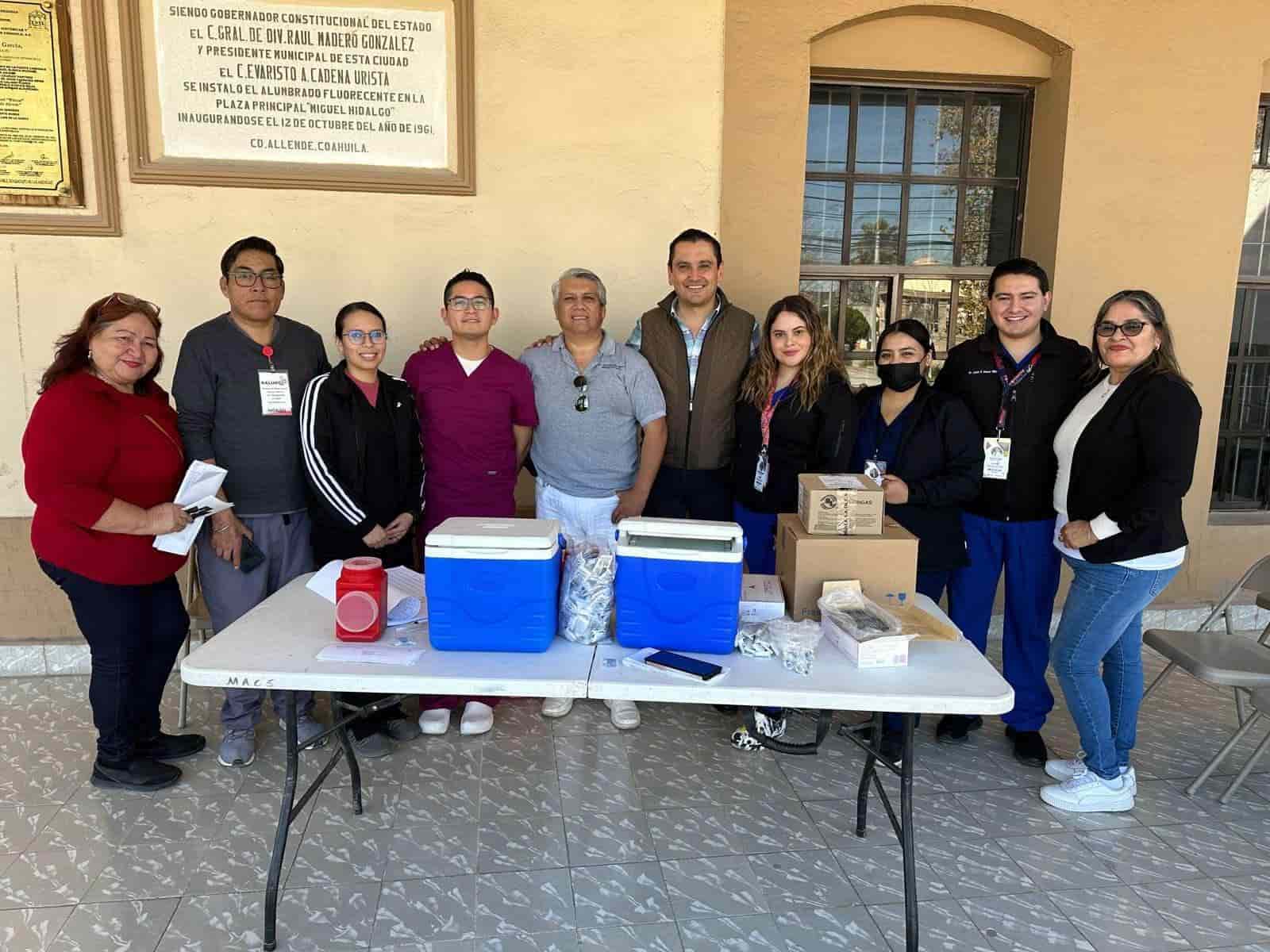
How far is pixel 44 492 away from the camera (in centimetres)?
248

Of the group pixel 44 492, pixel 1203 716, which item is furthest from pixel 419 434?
pixel 1203 716

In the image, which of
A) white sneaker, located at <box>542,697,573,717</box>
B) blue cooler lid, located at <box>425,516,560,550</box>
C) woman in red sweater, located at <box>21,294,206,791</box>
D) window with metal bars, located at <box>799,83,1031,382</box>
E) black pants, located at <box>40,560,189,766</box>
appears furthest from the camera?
→ window with metal bars, located at <box>799,83,1031,382</box>

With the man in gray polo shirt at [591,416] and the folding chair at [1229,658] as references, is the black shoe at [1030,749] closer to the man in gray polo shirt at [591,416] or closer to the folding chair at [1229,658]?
the folding chair at [1229,658]

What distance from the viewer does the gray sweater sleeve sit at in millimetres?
2781

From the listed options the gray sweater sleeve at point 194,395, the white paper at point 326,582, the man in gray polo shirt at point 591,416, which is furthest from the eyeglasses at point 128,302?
→ the man in gray polo shirt at point 591,416

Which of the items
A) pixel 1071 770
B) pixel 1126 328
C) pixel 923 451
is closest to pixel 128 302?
pixel 923 451

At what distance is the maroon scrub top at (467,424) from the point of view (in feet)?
9.98

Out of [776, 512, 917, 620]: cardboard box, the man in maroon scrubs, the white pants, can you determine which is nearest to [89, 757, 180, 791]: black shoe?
the man in maroon scrubs

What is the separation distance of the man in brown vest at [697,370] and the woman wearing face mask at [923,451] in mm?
536

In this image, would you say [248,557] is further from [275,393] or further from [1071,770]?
[1071,770]

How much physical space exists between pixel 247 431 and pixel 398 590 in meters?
Answer: 0.90

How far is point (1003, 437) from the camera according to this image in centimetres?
293

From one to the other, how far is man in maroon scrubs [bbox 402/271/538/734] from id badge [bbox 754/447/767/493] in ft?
2.76

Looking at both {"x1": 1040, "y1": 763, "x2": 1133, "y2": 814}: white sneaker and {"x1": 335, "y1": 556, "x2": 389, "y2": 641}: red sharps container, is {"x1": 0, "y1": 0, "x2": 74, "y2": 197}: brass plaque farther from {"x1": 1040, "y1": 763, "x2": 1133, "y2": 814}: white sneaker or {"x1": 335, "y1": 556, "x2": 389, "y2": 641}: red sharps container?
{"x1": 1040, "y1": 763, "x2": 1133, "y2": 814}: white sneaker
